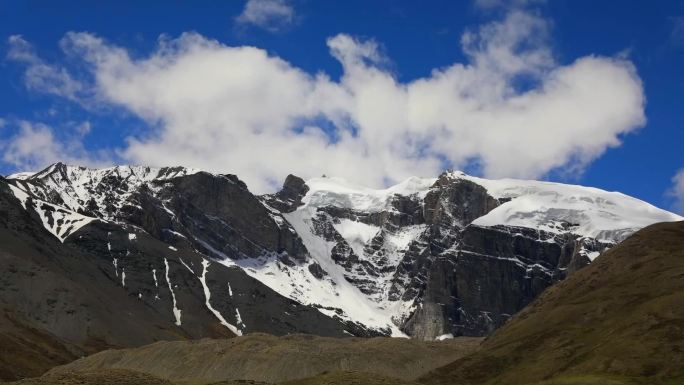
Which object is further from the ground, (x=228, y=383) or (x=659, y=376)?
(x=659, y=376)

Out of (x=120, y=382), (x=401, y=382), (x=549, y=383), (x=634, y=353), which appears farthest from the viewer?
(x=634, y=353)

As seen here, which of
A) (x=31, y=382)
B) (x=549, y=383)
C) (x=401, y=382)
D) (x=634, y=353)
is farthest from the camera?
(x=634, y=353)

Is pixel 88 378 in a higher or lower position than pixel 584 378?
lower

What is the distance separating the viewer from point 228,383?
493ft

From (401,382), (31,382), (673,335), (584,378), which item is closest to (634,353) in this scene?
(673,335)

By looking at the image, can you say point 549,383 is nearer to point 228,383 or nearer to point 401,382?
point 401,382

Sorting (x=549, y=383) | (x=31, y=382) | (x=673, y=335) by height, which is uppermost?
(x=673, y=335)

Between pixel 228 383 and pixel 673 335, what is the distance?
10466 centimetres

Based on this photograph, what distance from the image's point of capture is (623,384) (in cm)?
16912

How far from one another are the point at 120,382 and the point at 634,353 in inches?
4335

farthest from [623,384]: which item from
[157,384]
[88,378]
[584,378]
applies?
[88,378]

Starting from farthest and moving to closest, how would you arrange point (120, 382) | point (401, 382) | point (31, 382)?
point (401, 382)
point (120, 382)
point (31, 382)

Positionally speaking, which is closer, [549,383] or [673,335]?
[549,383]

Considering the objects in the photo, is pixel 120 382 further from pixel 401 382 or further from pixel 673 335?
pixel 673 335
